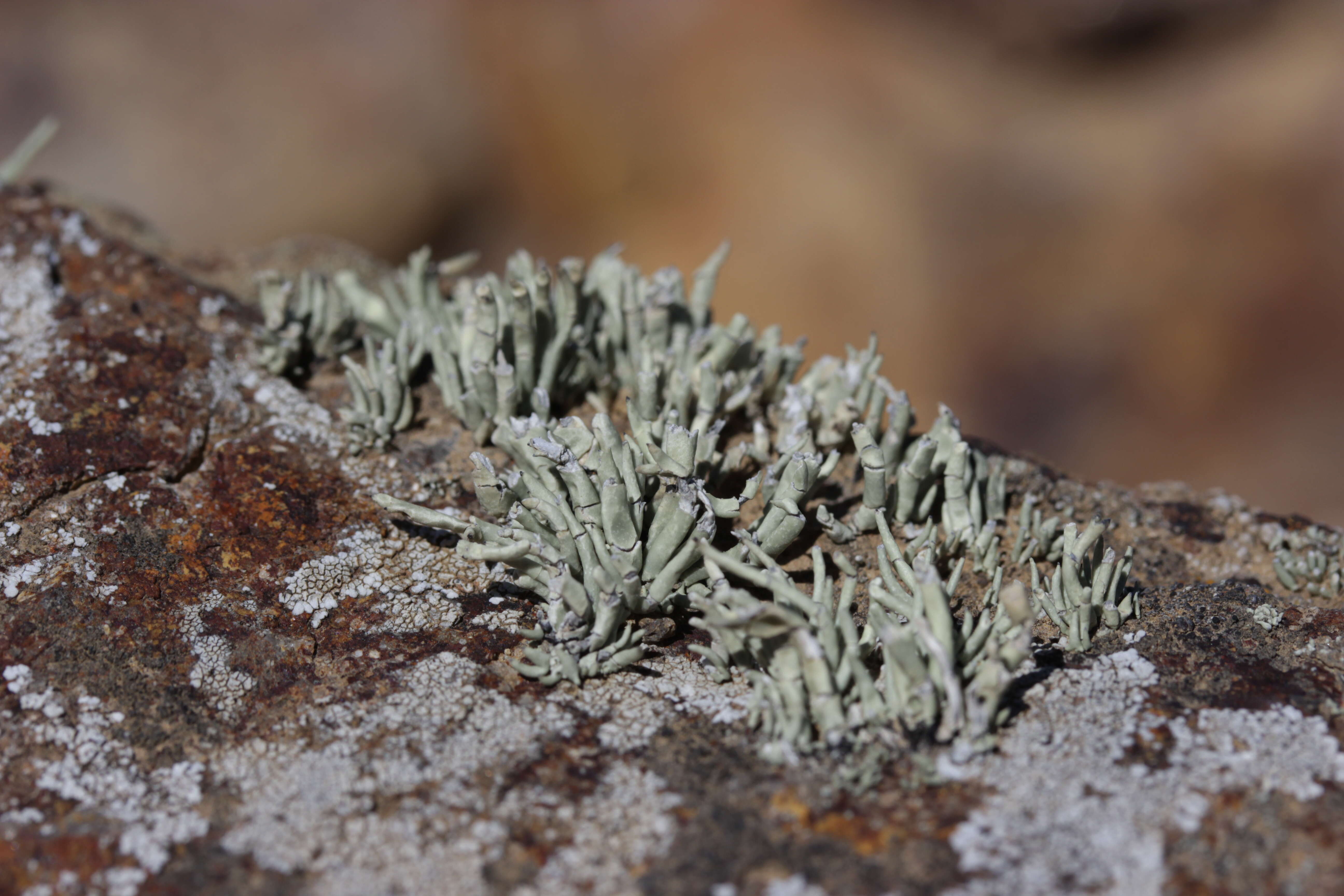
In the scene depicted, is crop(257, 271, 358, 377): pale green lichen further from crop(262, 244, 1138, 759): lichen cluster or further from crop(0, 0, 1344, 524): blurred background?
crop(0, 0, 1344, 524): blurred background

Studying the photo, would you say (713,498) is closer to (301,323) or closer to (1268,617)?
(1268,617)

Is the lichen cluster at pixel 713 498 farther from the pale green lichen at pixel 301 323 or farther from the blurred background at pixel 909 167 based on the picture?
the blurred background at pixel 909 167

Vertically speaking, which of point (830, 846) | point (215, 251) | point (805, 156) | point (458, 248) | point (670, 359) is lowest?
point (830, 846)

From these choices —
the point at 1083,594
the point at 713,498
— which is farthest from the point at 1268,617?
the point at 713,498

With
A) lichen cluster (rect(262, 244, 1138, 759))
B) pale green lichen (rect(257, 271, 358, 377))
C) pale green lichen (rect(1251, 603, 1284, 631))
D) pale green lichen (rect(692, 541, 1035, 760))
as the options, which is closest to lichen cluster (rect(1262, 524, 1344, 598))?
pale green lichen (rect(1251, 603, 1284, 631))

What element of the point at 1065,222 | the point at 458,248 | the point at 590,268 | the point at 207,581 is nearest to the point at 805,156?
the point at 1065,222

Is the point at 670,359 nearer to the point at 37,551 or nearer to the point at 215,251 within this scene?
the point at 37,551
